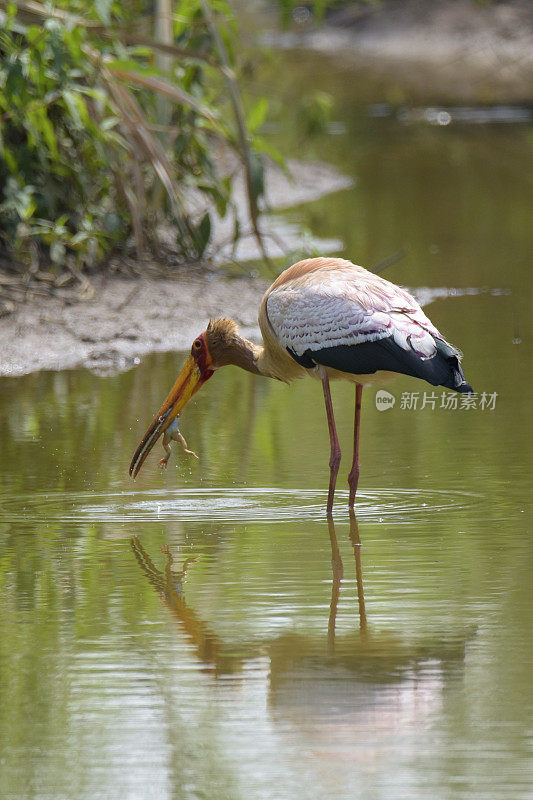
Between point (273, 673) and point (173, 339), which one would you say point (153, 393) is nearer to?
point (173, 339)

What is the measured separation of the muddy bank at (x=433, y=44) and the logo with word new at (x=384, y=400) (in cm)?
1747

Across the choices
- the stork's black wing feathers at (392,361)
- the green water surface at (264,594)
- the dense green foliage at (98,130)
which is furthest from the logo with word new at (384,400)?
the dense green foliage at (98,130)

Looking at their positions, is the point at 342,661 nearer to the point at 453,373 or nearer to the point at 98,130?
the point at 453,373

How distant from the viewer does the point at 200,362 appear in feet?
21.2

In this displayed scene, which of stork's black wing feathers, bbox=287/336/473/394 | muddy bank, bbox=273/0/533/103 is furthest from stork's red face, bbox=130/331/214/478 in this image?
muddy bank, bbox=273/0/533/103

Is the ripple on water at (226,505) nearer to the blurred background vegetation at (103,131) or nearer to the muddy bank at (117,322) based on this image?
the muddy bank at (117,322)

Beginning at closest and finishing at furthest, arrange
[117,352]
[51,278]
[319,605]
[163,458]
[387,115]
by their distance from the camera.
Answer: [319,605]
[163,458]
[117,352]
[51,278]
[387,115]

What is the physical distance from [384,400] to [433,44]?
89.5 feet

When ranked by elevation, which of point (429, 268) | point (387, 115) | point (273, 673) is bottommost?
Answer: point (387, 115)

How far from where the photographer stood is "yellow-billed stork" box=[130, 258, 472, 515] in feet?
18.1

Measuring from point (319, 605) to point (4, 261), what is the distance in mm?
5958

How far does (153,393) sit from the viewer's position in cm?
793

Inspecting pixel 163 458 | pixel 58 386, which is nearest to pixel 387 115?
pixel 58 386

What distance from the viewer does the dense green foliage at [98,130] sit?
31.2 feet
